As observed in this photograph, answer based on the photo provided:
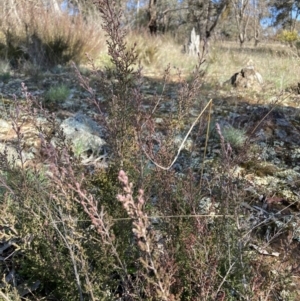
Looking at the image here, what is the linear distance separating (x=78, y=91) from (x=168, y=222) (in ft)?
10.5

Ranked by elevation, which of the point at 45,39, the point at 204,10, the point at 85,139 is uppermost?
the point at 204,10

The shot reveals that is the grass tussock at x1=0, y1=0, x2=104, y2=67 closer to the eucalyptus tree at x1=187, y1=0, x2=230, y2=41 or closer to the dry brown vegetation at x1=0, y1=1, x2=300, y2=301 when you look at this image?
the dry brown vegetation at x1=0, y1=1, x2=300, y2=301

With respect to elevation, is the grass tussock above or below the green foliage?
above

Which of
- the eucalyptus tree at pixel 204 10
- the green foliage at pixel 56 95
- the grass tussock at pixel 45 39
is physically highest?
the eucalyptus tree at pixel 204 10

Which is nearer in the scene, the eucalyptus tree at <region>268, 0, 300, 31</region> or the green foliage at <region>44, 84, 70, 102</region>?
the green foliage at <region>44, 84, 70, 102</region>

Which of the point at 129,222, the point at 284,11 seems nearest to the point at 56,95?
the point at 129,222

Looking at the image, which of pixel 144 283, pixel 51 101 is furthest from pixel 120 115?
pixel 51 101

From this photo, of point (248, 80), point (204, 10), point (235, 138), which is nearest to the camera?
point (235, 138)

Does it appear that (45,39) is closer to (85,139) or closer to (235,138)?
(85,139)

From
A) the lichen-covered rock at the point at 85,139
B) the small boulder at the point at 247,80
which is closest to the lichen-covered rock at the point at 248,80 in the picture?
the small boulder at the point at 247,80

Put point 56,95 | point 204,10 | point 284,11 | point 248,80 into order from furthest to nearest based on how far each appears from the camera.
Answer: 1. point 284,11
2. point 204,10
3. point 248,80
4. point 56,95

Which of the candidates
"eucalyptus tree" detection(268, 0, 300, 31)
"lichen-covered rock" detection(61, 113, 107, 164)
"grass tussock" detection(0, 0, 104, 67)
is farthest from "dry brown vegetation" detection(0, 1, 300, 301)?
"eucalyptus tree" detection(268, 0, 300, 31)

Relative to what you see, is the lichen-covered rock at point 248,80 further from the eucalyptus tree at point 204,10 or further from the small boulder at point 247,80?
the eucalyptus tree at point 204,10

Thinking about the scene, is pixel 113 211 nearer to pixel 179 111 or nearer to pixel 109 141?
pixel 109 141
